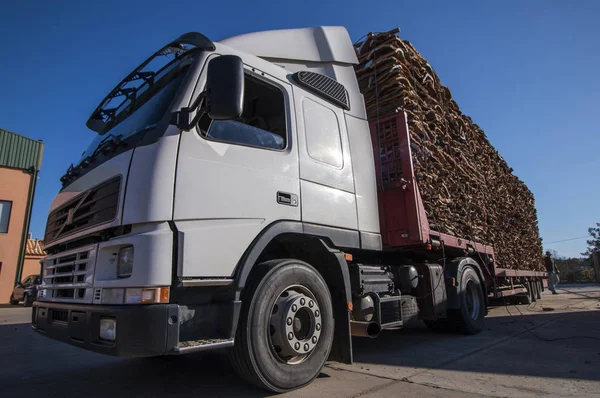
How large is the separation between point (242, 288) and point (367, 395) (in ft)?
4.60

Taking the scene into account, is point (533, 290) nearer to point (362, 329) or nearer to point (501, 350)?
point (501, 350)

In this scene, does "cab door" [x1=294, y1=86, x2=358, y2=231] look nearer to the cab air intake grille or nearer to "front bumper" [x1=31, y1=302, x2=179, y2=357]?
the cab air intake grille

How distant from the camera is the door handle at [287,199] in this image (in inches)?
134

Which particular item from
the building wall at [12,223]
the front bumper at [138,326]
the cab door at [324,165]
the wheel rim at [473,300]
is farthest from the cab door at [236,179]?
the building wall at [12,223]

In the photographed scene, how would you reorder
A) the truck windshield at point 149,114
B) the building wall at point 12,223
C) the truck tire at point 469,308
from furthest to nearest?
1. the building wall at point 12,223
2. the truck tire at point 469,308
3. the truck windshield at point 149,114

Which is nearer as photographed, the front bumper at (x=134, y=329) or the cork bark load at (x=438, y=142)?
the front bumper at (x=134, y=329)

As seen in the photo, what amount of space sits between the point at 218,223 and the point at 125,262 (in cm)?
Result: 70

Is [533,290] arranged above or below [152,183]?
below

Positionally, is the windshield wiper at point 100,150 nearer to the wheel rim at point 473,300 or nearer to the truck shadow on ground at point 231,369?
the truck shadow on ground at point 231,369

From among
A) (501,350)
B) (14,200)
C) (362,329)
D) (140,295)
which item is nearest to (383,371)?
(362,329)

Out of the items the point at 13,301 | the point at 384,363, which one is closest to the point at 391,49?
the point at 384,363

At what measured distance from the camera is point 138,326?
2.45m

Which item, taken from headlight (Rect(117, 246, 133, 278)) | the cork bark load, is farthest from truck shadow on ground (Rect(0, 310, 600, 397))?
the cork bark load

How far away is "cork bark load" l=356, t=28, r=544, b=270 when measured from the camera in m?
5.62
